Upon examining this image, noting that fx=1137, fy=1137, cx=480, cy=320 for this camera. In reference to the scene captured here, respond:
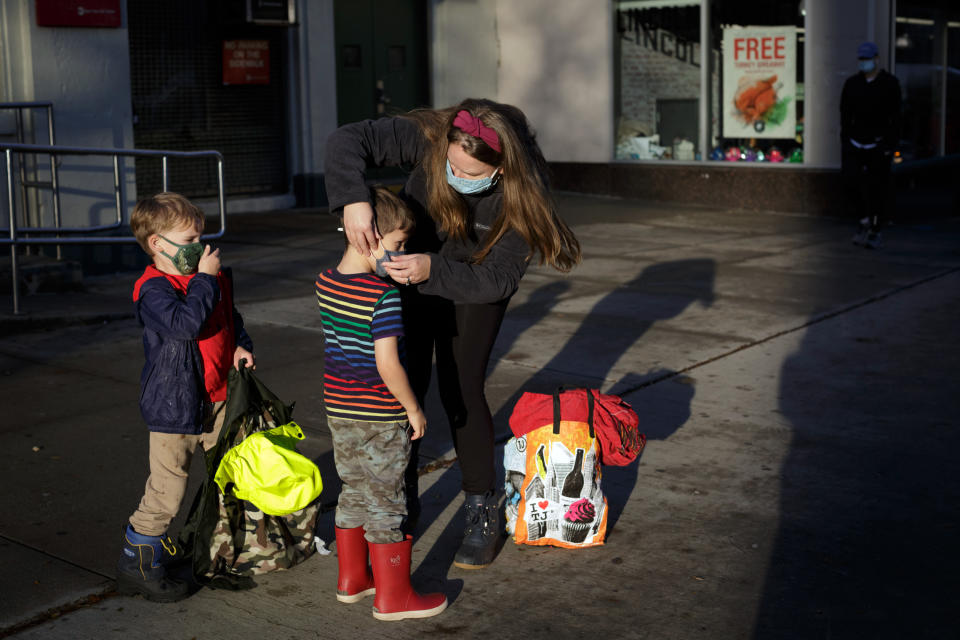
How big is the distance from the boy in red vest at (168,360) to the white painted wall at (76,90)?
6417mm

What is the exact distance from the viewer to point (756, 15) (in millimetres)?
13555

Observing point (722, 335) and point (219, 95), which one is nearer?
point (722, 335)

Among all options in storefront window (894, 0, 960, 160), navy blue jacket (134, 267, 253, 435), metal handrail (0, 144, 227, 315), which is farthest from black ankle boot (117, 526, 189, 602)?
storefront window (894, 0, 960, 160)

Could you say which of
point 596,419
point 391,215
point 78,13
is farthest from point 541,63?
point 391,215

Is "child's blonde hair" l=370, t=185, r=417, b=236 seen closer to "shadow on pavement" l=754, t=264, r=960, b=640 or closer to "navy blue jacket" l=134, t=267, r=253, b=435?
"navy blue jacket" l=134, t=267, r=253, b=435

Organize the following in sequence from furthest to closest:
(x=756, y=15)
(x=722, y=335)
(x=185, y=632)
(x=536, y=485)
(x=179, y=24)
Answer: (x=756, y=15) < (x=179, y=24) < (x=722, y=335) < (x=536, y=485) < (x=185, y=632)

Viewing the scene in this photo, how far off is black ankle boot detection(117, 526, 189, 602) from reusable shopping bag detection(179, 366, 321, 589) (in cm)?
11

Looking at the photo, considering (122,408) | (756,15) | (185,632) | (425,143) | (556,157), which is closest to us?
(185,632)

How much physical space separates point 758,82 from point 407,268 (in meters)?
11.2

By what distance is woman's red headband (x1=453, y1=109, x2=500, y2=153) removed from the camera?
3.54 m

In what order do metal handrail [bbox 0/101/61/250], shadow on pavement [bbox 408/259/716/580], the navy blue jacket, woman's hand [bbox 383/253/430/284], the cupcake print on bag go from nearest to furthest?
woman's hand [bbox 383/253/430/284] < the navy blue jacket < the cupcake print on bag < shadow on pavement [bbox 408/259/716/580] < metal handrail [bbox 0/101/61/250]

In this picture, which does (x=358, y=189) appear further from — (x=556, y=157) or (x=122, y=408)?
(x=556, y=157)

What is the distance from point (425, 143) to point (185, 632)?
1742mm

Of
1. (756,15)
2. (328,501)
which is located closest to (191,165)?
(756,15)
